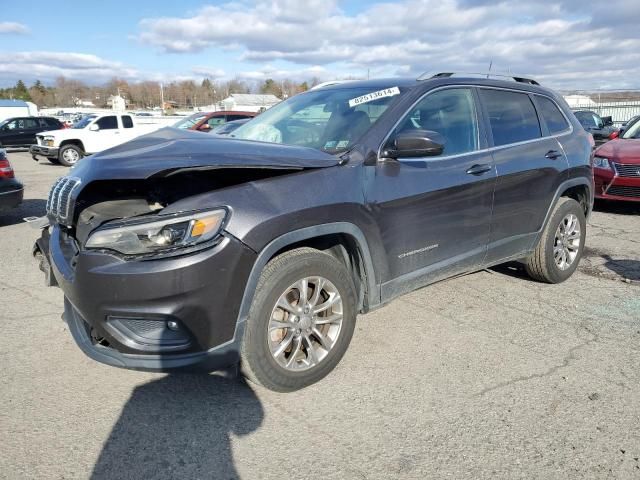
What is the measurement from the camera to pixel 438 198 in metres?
3.55

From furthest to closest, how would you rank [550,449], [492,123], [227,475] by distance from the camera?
[492,123] < [550,449] < [227,475]

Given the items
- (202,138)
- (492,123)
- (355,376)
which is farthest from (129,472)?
(492,123)

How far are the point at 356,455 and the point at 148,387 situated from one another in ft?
4.44

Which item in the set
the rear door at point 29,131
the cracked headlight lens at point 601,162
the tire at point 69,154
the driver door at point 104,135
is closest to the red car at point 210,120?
the driver door at point 104,135

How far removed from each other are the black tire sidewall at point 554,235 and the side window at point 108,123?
17141mm

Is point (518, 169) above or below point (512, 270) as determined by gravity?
above

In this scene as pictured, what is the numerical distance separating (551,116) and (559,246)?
3.98ft

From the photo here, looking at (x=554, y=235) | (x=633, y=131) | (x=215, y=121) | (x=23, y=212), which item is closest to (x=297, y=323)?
(x=554, y=235)

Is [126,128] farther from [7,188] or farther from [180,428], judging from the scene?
[180,428]

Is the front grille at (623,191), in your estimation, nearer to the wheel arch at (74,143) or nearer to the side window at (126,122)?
the side window at (126,122)

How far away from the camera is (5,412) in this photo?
9.21 ft

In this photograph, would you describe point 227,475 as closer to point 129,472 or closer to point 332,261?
point 129,472

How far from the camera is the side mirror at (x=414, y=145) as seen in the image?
124 inches

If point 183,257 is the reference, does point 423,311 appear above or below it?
below
